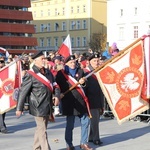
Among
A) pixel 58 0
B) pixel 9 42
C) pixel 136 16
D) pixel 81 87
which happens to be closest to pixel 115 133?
pixel 81 87

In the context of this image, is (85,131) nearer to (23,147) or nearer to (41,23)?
(23,147)

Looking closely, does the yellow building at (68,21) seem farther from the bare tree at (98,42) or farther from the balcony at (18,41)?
the bare tree at (98,42)

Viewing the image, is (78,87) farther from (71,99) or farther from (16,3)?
(16,3)

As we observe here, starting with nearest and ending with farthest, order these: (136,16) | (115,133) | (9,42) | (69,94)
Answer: (69,94), (115,133), (136,16), (9,42)

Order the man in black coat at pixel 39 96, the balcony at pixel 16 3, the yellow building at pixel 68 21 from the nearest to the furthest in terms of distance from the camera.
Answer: the man in black coat at pixel 39 96 → the balcony at pixel 16 3 → the yellow building at pixel 68 21

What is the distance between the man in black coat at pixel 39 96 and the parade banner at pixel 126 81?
3.57 ft

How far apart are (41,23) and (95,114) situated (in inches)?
4137

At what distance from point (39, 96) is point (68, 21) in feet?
323

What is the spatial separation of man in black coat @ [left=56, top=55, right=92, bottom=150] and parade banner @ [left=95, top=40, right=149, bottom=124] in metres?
0.54

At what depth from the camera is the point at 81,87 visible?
9.77 meters

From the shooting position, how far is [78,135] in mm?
11359

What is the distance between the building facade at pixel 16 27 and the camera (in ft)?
297

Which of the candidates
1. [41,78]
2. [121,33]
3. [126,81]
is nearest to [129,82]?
[126,81]

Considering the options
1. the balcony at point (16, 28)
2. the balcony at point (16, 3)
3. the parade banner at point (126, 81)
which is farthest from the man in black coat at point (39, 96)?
the balcony at point (16, 3)
